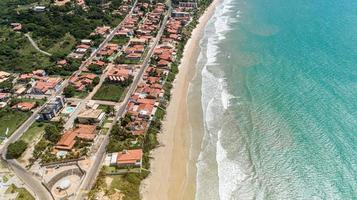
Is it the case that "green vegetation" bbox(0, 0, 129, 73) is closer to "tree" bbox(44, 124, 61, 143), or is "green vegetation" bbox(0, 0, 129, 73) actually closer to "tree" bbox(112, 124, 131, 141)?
"tree" bbox(44, 124, 61, 143)

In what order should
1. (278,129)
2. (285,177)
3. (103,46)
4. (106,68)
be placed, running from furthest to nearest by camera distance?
(103,46)
(106,68)
(278,129)
(285,177)

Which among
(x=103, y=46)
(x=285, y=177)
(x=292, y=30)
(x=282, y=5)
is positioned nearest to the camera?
(x=285, y=177)

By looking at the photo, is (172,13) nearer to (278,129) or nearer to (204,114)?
(204,114)

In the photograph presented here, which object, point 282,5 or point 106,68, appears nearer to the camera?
point 106,68

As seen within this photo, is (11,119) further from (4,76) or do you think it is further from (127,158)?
(127,158)

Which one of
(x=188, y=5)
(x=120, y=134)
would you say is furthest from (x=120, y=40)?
(x=120, y=134)

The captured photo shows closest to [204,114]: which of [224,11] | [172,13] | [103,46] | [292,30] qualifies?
[103,46]

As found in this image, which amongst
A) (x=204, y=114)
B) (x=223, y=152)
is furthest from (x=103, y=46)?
(x=223, y=152)
